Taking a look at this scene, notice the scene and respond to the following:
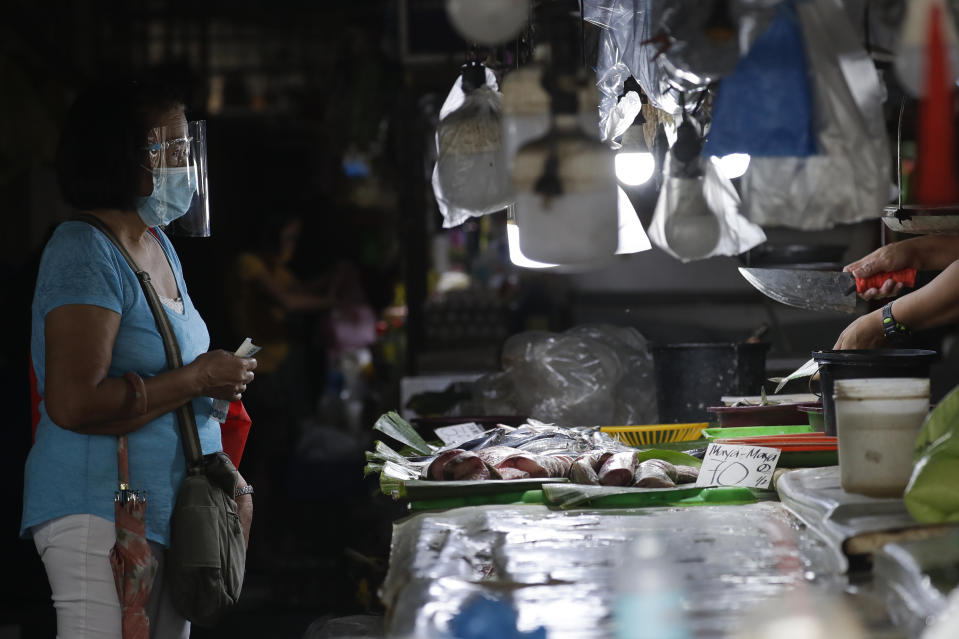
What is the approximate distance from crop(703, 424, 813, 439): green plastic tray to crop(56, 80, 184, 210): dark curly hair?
1.82 m

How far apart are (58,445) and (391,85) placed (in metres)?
4.80

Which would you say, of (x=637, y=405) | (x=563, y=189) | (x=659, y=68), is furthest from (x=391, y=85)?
(x=563, y=189)

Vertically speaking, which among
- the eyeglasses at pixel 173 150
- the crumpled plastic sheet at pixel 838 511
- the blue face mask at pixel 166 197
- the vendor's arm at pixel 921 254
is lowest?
the crumpled plastic sheet at pixel 838 511

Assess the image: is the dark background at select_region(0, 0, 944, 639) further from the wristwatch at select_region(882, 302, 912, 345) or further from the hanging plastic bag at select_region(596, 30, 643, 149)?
the wristwatch at select_region(882, 302, 912, 345)

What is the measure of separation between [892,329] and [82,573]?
90.8 inches

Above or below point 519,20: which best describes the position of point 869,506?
below

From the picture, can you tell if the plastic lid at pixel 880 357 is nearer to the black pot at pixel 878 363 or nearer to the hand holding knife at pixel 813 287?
the black pot at pixel 878 363

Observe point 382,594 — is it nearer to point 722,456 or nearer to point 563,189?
point 563,189

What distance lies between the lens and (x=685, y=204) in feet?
7.98

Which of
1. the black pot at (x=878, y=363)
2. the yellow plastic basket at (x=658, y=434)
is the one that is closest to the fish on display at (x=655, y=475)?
the black pot at (x=878, y=363)

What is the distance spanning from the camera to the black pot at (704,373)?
3.69m

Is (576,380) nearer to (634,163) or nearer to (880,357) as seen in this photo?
Answer: (634,163)

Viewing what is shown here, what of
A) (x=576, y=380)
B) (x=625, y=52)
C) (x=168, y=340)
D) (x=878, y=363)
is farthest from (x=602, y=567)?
(x=576, y=380)

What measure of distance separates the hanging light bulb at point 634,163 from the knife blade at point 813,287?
0.60 metres
